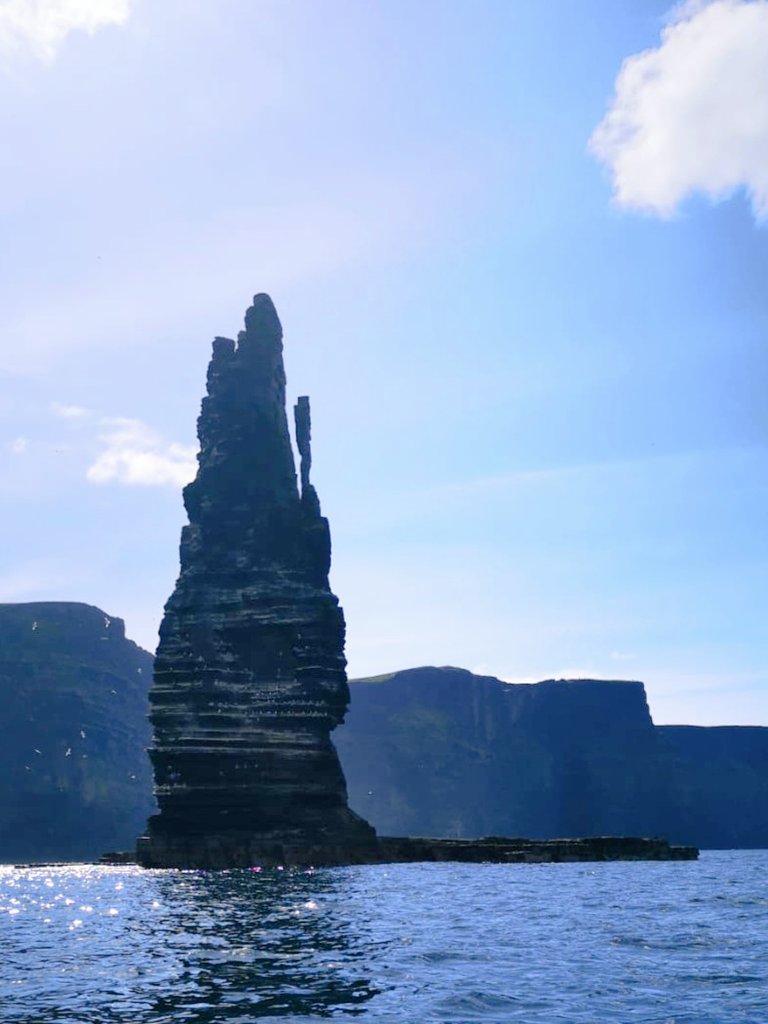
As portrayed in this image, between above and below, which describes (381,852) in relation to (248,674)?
below

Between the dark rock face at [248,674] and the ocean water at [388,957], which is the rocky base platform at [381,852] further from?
the ocean water at [388,957]

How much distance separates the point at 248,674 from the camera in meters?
109

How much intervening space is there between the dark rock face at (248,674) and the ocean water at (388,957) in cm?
3961

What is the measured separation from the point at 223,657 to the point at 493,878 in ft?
126

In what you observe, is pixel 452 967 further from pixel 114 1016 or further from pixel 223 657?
pixel 223 657

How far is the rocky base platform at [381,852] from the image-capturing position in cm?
10212

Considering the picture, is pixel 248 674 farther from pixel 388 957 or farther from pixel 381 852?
pixel 388 957

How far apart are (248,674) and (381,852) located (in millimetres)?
23328

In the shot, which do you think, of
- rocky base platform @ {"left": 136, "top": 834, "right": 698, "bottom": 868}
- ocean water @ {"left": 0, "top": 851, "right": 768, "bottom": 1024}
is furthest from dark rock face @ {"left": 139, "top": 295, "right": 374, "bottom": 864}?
ocean water @ {"left": 0, "top": 851, "right": 768, "bottom": 1024}

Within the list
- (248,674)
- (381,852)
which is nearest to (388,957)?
(248,674)

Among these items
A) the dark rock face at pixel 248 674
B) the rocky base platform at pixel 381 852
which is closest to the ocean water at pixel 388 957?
the rocky base platform at pixel 381 852

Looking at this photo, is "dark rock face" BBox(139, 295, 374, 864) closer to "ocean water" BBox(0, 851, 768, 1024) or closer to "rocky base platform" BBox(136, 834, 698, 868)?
"rocky base platform" BBox(136, 834, 698, 868)

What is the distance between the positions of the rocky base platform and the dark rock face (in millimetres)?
370

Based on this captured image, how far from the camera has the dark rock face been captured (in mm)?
105250
